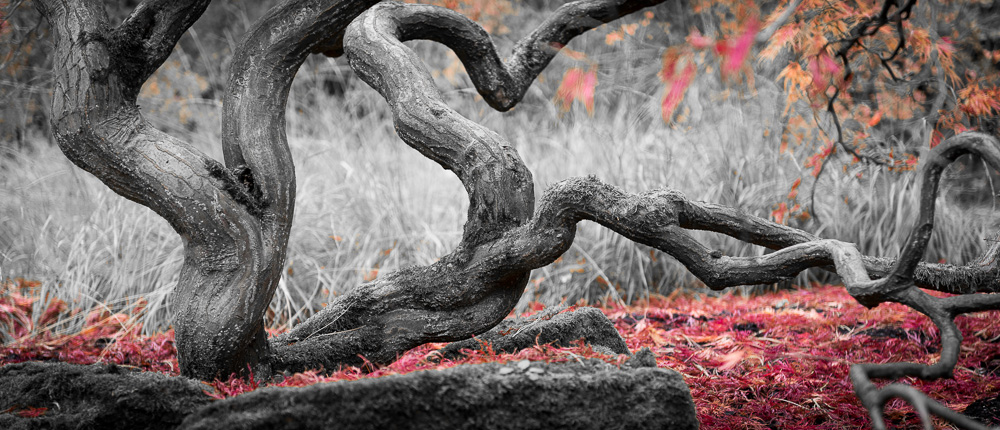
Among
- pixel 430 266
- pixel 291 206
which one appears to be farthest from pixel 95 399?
pixel 430 266

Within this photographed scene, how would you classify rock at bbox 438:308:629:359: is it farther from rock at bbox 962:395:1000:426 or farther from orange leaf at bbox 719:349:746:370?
rock at bbox 962:395:1000:426

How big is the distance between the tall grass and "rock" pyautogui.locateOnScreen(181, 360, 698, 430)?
8.13ft

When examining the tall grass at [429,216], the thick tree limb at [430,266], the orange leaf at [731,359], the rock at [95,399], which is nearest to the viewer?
the rock at [95,399]

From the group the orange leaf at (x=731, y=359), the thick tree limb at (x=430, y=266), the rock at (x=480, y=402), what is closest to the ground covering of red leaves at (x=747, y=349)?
the orange leaf at (x=731, y=359)

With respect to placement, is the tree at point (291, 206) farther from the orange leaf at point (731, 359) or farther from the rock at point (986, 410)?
the orange leaf at point (731, 359)

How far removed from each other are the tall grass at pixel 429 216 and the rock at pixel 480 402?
2477 mm

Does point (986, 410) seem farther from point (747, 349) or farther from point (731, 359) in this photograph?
point (747, 349)

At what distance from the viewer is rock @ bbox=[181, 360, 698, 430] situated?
4.95 feet

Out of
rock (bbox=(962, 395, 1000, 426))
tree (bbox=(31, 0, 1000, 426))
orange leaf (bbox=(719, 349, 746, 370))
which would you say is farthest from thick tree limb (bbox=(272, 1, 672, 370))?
rock (bbox=(962, 395, 1000, 426))

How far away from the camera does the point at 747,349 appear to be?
3.07 metres

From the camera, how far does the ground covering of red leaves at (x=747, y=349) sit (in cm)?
228

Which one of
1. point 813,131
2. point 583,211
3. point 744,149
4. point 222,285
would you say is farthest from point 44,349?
point 813,131

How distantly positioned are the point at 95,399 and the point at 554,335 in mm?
1365

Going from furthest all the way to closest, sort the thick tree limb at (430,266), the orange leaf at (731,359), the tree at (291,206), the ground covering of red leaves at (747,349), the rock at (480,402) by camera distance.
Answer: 1. the orange leaf at (731,359)
2. the ground covering of red leaves at (747,349)
3. the thick tree limb at (430,266)
4. the tree at (291,206)
5. the rock at (480,402)
